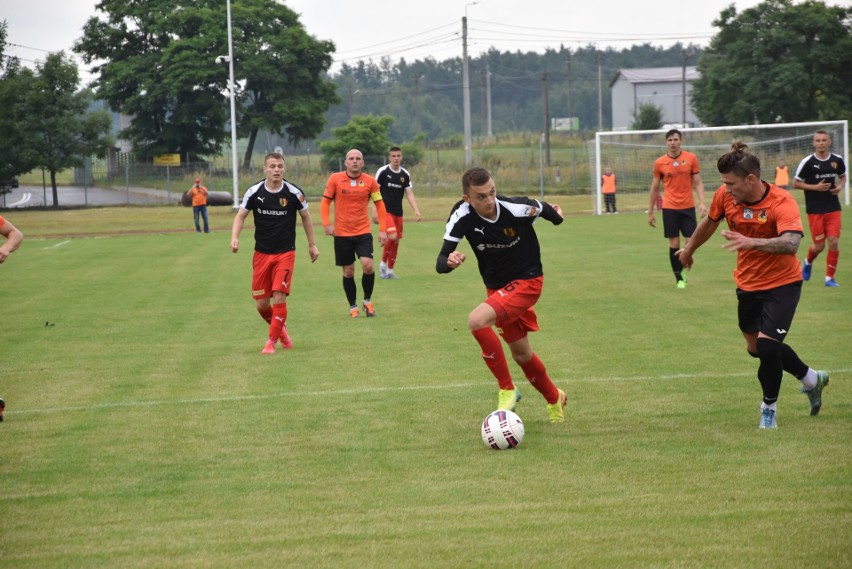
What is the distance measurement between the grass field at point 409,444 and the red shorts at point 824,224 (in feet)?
2.72

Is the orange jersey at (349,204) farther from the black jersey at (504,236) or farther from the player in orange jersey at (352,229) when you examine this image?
the black jersey at (504,236)

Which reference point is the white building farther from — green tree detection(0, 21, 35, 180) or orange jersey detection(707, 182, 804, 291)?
orange jersey detection(707, 182, 804, 291)

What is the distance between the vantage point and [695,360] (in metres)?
9.95

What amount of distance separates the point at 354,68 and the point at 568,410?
504ft

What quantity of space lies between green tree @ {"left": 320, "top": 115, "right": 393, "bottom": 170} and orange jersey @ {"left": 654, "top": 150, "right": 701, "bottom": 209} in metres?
45.6

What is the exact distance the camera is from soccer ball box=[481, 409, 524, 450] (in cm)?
686

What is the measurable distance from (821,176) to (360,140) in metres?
48.3

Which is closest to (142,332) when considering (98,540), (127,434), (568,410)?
(127,434)

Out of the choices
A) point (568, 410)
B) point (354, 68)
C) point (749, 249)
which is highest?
point (354, 68)

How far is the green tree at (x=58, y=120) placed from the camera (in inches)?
2044

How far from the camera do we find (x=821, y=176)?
1481 centimetres

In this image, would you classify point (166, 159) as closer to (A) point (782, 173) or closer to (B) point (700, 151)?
(B) point (700, 151)

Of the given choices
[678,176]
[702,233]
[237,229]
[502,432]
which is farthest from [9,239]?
[678,176]

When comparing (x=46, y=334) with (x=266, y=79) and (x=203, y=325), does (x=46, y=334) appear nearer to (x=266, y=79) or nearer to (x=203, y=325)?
(x=203, y=325)
